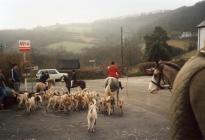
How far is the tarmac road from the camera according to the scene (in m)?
14.3

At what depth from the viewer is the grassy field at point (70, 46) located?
97.8 meters

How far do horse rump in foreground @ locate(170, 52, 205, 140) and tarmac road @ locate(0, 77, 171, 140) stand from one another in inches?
381

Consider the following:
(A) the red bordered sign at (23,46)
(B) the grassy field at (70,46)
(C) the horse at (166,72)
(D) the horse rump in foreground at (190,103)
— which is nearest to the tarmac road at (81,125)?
(C) the horse at (166,72)

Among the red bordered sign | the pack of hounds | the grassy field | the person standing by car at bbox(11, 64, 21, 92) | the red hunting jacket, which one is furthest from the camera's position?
the grassy field

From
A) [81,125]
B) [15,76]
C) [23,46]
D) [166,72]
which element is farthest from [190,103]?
[23,46]

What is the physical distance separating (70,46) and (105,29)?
26.3 metres

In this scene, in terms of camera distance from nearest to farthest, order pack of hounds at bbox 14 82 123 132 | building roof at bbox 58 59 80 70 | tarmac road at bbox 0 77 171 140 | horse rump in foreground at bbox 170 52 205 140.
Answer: horse rump in foreground at bbox 170 52 205 140 → tarmac road at bbox 0 77 171 140 → pack of hounds at bbox 14 82 123 132 → building roof at bbox 58 59 80 70

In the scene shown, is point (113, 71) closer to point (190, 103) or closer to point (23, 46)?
point (23, 46)

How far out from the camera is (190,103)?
1.95 meters

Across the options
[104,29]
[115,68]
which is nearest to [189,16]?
[104,29]

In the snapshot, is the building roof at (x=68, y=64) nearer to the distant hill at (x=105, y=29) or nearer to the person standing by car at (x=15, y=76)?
the distant hill at (x=105, y=29)

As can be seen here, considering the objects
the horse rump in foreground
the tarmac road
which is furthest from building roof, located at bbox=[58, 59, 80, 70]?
the horse rump in foreground

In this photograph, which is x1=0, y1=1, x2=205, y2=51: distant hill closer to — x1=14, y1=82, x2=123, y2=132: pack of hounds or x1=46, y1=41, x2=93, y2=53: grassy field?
x1=46, y1=41, x2=93, y2=53: grassy field

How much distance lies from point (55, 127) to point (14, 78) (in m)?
9.79
